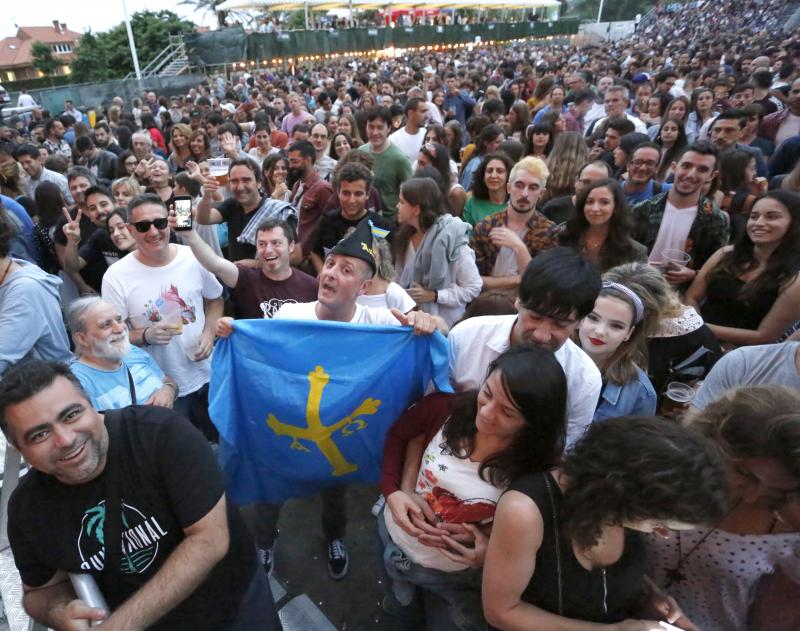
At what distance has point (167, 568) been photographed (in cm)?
171

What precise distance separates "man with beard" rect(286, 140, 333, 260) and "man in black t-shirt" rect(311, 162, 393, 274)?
12 centimetres

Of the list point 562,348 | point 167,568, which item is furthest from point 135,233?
point 562,348

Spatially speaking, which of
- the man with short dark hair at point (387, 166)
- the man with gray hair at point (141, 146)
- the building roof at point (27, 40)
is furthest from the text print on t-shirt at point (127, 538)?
the building roof at point (27, 40)

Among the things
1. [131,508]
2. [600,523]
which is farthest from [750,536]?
[131,508]

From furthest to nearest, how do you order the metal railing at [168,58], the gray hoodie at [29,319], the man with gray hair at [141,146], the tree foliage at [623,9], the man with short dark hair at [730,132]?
the tree foliage at [623,9] → the metal railing at [168,58] → the man with gray hair at [141,146] → the man with short dark hair at [730,132] → the gray hoodie at [29,319]

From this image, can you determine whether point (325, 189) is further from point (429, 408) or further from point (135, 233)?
point (429, 408)

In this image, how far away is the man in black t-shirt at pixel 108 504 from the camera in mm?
1637

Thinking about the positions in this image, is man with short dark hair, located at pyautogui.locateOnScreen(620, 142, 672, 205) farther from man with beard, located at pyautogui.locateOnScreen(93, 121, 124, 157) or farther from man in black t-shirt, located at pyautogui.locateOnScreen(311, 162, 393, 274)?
man with beard, located at pyautogui.locateOnScreen(93, 121, 124, 157)

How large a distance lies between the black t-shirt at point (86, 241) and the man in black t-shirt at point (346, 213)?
1.80 metres

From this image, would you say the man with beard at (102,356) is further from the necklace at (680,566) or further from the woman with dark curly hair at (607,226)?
the woman with dark curly hair at (607,226)

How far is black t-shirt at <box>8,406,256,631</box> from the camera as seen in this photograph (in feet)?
5.61

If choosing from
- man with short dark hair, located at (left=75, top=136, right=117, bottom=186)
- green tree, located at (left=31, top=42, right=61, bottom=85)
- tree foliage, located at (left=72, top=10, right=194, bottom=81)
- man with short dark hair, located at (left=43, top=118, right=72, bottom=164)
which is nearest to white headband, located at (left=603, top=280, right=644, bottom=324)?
man with short dark hair, located at (left=75, top=136, right=117, bottom=186)

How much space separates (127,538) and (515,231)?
10.6 ft

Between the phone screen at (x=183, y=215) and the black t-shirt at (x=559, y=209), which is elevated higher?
the phone screen at (x=183, y=215)
